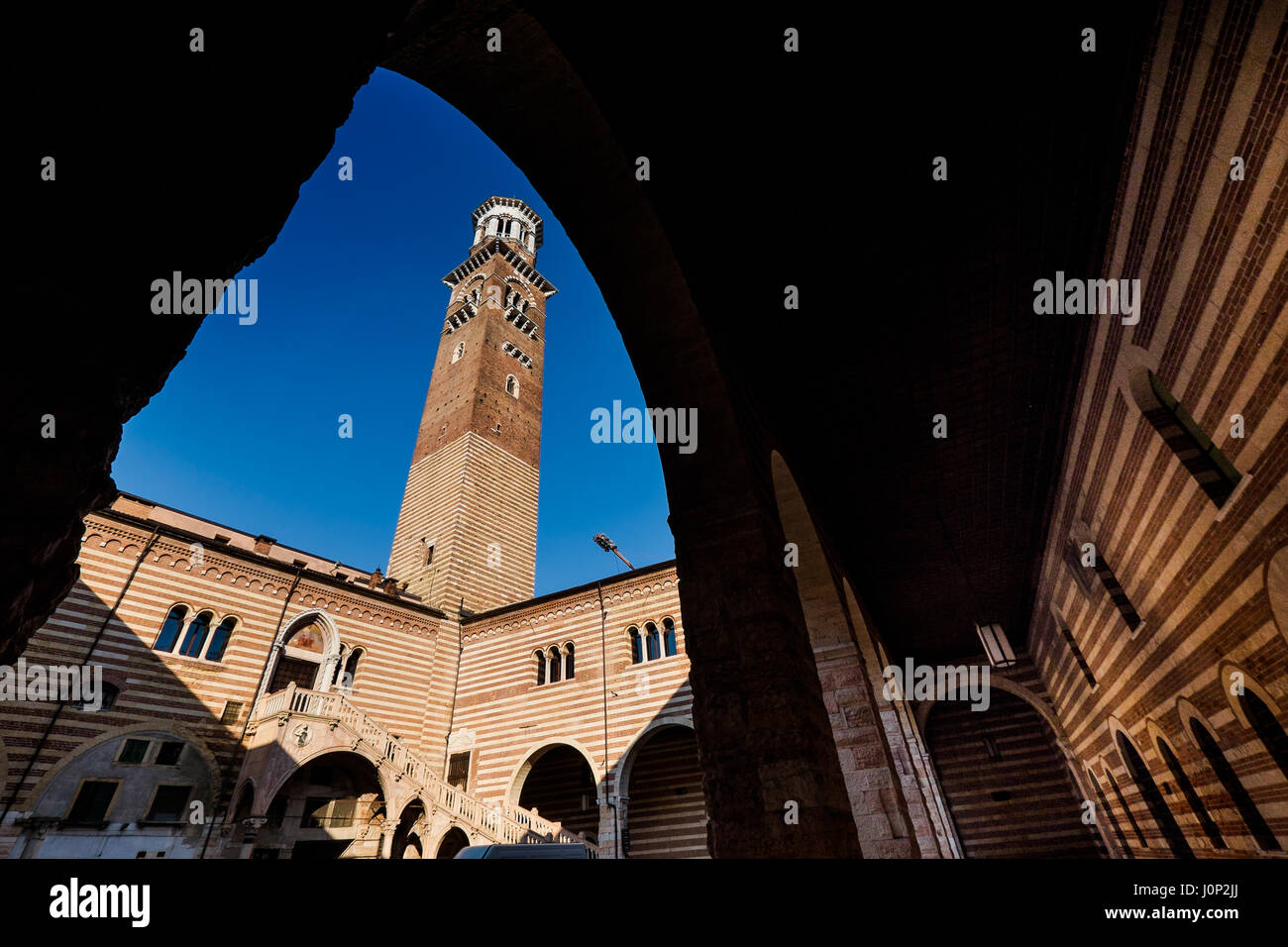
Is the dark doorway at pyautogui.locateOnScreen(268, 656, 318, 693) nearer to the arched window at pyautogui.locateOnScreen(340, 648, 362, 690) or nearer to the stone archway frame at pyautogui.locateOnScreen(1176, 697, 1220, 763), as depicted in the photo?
the arched window at pyautogui.locateOnScreen(340, 648, 362, 690)

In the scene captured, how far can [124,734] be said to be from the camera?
→ 37.9 feet

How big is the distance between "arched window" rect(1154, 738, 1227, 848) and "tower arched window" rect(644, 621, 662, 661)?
10445mm

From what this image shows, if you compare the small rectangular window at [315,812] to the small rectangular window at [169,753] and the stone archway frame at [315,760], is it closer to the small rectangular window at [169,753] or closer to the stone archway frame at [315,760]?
the stone archway frame at [315,760]

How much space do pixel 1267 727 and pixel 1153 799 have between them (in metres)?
4.78

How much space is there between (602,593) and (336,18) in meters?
16.4

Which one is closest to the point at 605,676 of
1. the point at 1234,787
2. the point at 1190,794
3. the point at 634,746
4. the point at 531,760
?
the point at 634,746

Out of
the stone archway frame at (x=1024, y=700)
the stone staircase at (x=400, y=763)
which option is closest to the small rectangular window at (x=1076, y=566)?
the stone archway frame at (x=1024, y=700)

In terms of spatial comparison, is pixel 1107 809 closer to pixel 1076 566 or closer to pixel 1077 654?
pixel 1077 654

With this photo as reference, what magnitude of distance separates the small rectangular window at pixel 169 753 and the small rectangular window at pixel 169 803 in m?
0.46

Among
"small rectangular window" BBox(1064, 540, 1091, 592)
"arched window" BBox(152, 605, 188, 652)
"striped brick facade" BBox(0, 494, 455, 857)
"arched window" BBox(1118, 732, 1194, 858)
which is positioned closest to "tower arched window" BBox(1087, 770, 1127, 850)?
"arched window" BBox(1118, 732, 1194, 858)

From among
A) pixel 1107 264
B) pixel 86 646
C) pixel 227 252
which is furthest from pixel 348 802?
pixel 1107 264

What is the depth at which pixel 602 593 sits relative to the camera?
17094mm

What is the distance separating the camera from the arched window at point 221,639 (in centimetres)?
1369
